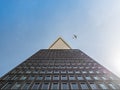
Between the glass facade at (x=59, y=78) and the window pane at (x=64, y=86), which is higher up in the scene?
the glass facade at (x=59, y=78)

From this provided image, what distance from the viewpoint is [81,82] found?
3069 centimetres

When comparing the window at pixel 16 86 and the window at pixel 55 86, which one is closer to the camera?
the window at pixel 55 86

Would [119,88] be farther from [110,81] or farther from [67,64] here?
[67,64]

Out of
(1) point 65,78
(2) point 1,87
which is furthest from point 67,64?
(2) point 1,87

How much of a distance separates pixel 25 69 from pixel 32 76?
6.49 meters

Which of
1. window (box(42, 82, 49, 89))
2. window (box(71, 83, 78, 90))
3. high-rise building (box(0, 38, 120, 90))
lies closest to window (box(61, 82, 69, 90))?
high-rise building (box(0, 38, 120, 90))

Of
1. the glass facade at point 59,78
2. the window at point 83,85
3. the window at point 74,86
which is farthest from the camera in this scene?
the glass facade at point 59,78

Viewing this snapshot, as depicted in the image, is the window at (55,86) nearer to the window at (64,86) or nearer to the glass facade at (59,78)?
the glass facade at (59,78)

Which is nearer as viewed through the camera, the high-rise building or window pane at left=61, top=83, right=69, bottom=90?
window pane at left=61, top=83, right=69, bottom=90

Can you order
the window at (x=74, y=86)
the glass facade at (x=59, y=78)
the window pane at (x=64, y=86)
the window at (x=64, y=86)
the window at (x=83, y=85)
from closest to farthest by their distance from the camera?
the window at (x=64, y=86), the window pane at (x=64, y=86), the window at (x=74, y=86), the window at (x=83, y=85), the glass facade at (x=59, y=78)

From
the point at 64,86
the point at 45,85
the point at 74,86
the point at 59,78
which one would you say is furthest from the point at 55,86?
the point at 59,78

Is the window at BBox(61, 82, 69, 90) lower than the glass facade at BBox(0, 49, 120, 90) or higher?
lower

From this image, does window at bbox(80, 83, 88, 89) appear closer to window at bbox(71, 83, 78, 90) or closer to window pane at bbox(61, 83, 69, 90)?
window at bbox(71, 83, 78, 90)

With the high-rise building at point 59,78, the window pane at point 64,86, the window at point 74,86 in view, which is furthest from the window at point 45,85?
the window at point 74,86
